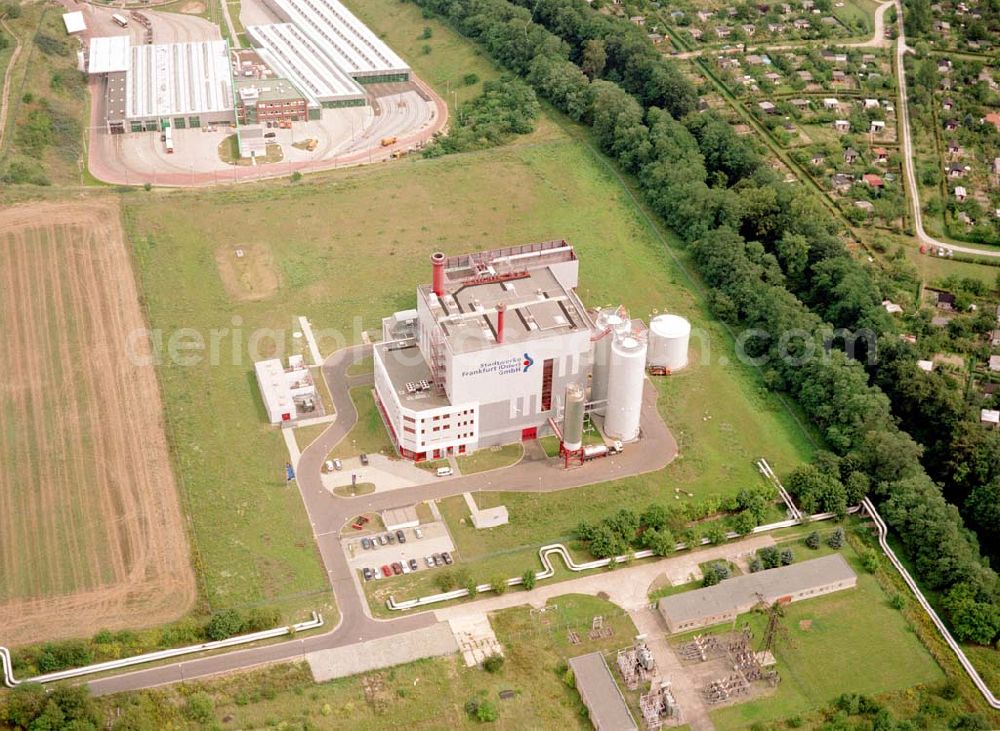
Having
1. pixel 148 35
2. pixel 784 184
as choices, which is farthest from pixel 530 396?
pixel 148 35

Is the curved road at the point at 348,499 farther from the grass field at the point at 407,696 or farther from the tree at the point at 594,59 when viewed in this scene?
the tree at the point at 594,59

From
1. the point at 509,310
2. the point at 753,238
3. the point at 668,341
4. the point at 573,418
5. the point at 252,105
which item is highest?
the point at 509,310

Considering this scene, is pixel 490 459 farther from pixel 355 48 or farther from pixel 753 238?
pixel 355 48

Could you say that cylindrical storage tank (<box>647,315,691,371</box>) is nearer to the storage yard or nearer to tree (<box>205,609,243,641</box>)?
tree (<box>205,609,243,641</box>)

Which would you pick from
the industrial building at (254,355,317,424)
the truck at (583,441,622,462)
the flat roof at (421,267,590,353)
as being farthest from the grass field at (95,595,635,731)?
the industrial building at (254,355,317,424)

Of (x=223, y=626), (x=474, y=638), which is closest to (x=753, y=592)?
(x=474, y=638)

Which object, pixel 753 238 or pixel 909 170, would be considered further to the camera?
pixel 909 170

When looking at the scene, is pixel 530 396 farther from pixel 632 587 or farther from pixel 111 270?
pixel 111 270

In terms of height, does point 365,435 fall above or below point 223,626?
below
